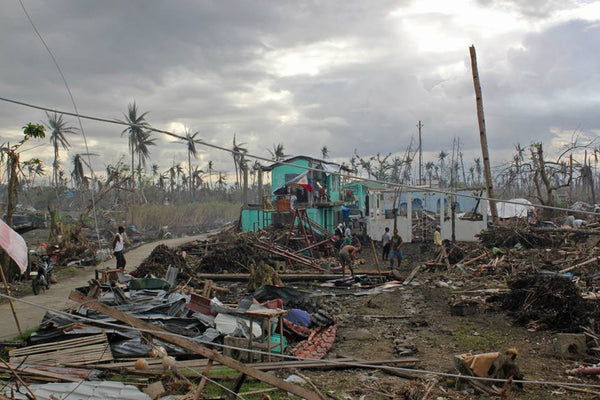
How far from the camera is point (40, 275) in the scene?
1292 cm

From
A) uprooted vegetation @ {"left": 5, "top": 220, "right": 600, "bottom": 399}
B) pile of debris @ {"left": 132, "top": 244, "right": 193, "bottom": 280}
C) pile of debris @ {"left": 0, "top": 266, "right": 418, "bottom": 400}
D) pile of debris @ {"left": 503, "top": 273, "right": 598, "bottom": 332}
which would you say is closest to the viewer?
pile of debris @ {"left": 0, "top": 266, "right": 418, "bottom": 400}

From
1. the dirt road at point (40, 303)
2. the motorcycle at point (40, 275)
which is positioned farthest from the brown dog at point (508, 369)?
the motorcycle at point (40, 275)

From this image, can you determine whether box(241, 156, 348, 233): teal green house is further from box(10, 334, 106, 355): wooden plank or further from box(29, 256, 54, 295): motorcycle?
box(10, 334, 106, 355): wooden plank

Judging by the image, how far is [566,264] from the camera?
52.1 feet

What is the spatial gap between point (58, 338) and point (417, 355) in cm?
565

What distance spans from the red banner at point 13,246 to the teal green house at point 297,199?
1883 cm

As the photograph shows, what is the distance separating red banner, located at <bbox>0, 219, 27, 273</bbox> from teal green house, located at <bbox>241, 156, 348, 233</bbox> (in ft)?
61.8

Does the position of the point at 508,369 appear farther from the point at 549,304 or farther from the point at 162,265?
the point at 162,265

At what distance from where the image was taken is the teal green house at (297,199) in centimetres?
2805

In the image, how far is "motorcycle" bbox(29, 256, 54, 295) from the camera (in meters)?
12.6

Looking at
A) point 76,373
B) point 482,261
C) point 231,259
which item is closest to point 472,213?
point 482,261

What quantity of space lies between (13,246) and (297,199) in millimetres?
26725

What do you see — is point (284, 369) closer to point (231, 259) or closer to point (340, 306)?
point (340, 306)

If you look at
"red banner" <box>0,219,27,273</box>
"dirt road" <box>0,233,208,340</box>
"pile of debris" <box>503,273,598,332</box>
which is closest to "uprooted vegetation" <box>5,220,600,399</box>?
"pile of debris" <box>503,273,598,332</box>
